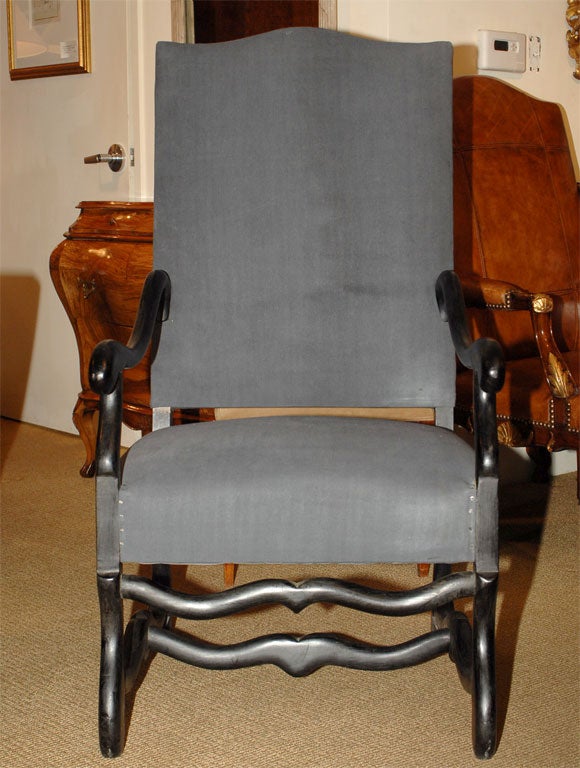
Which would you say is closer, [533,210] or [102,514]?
[102,514]

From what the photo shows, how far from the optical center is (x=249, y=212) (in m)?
1.72

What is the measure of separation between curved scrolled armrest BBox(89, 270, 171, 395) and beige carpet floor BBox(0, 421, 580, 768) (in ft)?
1.85

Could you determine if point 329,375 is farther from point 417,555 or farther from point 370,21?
point 370,21

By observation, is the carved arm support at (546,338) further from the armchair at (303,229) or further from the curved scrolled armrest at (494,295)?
the armchair at (303,229)

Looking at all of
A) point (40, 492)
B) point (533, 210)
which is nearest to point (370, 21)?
point (533, 210)

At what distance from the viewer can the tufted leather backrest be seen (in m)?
2.48

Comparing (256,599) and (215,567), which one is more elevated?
(256,599)

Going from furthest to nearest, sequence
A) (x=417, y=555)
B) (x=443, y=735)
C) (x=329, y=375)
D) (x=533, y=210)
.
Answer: (x=533, y=210)
(x=329, y=375)
(x=443, y=735)
(x=417, y=555)

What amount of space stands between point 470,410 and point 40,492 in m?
1.38

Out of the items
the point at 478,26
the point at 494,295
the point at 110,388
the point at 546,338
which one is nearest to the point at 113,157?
the point at 478,26

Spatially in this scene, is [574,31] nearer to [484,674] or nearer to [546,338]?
[546,338]

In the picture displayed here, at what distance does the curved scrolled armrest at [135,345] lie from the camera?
4.47 ft

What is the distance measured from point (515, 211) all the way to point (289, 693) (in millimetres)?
1455

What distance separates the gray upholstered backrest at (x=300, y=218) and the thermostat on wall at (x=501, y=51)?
1.10 m
